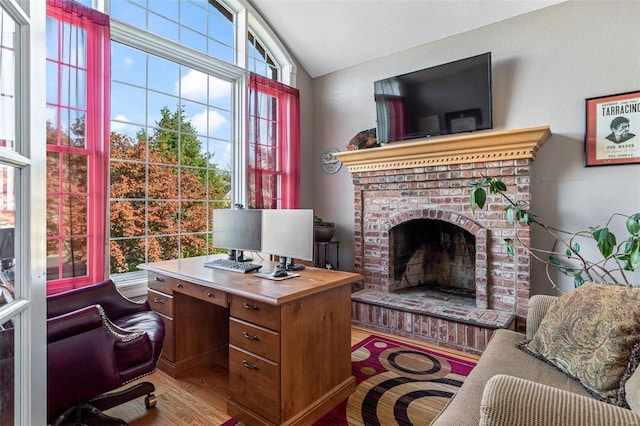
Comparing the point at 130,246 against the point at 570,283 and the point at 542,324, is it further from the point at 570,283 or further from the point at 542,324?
the point at 570,283

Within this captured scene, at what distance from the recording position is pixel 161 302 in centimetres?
240

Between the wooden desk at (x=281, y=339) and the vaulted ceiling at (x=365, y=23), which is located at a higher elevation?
the vaulted ceiling at (x=365, y=23)

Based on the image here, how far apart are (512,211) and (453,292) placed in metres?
1.22

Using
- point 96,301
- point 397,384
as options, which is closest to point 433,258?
point 397,384

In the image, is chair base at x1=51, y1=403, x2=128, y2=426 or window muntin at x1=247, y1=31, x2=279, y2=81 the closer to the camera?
chair base at x1=51, y1=403, x2=128, y2=426

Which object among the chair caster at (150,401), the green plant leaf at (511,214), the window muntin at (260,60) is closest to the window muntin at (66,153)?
the chair caster at (150,401)

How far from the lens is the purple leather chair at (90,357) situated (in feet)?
4.88

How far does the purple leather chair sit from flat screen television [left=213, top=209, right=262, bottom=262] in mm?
755

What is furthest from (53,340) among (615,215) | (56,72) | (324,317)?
(615,215)

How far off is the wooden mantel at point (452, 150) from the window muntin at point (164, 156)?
1.44 meters

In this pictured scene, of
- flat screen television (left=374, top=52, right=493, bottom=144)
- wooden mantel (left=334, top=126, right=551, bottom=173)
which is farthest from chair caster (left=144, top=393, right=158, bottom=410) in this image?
flat screen television (left=374, top=52, right=493, bottom=144)

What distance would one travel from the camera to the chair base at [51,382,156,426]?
167cm

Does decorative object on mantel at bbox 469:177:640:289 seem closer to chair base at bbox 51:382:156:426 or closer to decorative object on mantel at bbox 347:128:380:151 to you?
decorative object on mantel at bbox 347:128:380:151

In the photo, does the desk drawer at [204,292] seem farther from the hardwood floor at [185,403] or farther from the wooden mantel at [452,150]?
the wooden mantel at [452,150]
